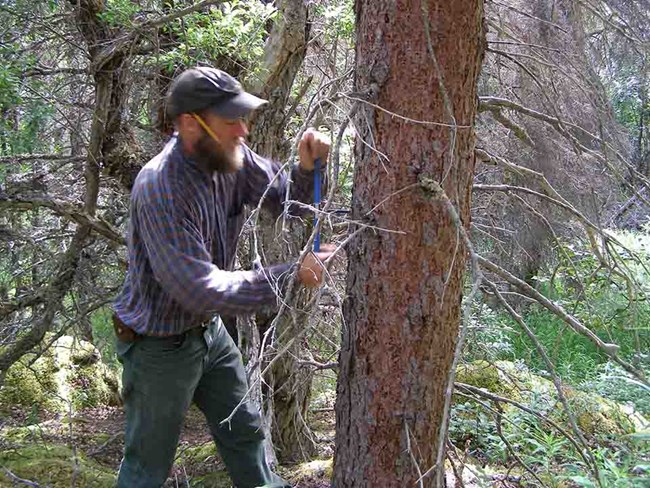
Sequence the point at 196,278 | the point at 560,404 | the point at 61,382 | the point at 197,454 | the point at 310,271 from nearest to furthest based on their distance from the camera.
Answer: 1. the point at 310,271
2. the point at 196,278
3. the point at 197,454
4. the point at 560,404
5. the point at 61,382

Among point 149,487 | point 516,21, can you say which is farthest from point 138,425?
point 516,21

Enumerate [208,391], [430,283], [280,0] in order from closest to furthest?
[430,283]
[208,391]
[280,0]

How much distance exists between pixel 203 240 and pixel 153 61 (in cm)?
189

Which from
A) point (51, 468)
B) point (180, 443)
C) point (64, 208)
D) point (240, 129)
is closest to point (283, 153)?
point (64, 208)

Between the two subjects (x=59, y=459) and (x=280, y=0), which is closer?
(x=280, y=0)

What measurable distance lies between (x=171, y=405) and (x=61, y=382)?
5.14 metres

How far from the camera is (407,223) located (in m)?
2.21

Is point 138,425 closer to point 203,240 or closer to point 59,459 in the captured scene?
point 203,240

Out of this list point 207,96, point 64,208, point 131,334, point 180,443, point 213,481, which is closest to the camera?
point 207,96

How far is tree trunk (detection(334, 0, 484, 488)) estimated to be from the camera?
220cm

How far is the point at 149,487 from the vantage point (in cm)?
280

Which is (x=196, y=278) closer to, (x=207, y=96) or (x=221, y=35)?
(x=207, y=96)

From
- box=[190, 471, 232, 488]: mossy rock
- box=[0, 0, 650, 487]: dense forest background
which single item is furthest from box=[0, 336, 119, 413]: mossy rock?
box=[190, 471, 232, 488]: mossy rock

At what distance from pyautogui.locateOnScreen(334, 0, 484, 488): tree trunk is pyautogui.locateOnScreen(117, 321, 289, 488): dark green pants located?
0.81m
